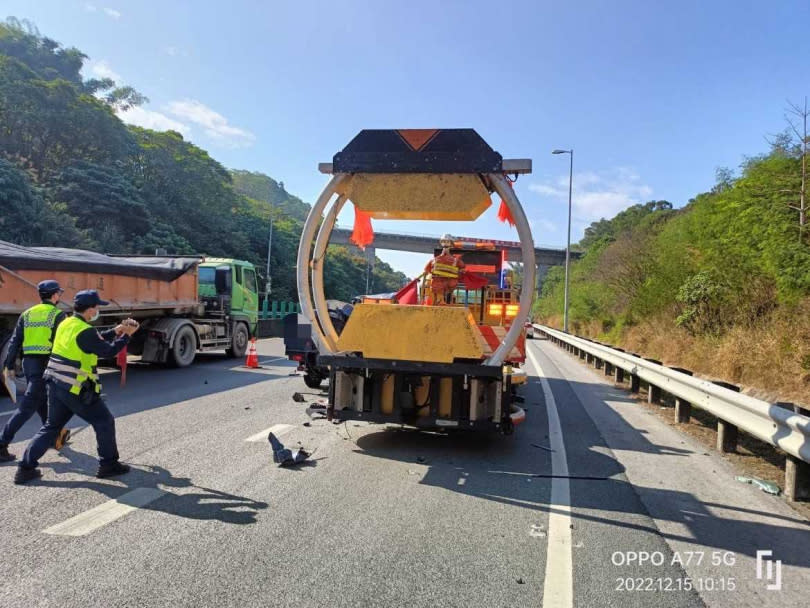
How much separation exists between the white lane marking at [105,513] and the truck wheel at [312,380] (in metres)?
4.65

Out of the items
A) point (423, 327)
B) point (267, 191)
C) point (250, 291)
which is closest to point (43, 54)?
point (250, 291)

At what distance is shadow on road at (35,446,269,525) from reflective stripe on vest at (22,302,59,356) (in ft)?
3.36

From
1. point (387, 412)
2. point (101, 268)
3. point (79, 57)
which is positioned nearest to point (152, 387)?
point (101, 268)

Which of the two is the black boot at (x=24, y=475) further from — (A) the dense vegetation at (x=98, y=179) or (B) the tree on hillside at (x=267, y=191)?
(B) the tree on hillside at (x=267, y=191)

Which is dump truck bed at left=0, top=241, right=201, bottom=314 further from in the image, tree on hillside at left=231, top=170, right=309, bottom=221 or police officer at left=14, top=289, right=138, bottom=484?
tree on hillside at left=231, top=170, right=309, bottom=221

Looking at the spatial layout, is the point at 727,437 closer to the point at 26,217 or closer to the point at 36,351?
the point at 36,351

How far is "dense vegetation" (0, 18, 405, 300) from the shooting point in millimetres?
29984

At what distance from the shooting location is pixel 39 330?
5.07 metres

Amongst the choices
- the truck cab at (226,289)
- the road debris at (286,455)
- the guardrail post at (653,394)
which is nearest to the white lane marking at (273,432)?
the road debris at (286,455)

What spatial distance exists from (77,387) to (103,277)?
21.6 feet

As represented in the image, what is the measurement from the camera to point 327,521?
384cm

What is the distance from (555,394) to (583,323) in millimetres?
→ 24617

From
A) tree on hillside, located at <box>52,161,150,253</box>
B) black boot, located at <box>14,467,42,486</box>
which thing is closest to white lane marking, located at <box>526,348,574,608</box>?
black boot, located at <box>14,467,42,486</box>

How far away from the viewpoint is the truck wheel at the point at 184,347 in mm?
12594
